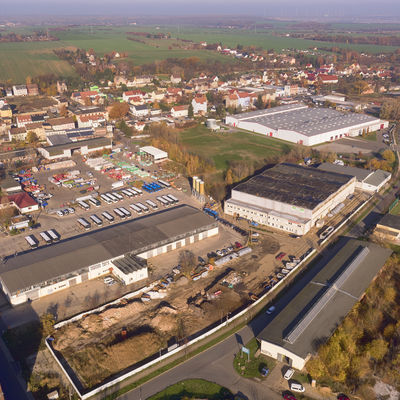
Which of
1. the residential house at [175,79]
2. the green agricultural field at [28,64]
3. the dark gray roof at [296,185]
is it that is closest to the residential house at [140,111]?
the residential house at [175,79]

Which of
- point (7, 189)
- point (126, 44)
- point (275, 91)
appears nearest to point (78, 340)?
point (7, 189)

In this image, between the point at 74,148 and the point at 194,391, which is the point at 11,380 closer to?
the point at 194,391

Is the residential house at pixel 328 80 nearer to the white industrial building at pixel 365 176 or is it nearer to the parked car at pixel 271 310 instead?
the white industrial building at pixel 365 176

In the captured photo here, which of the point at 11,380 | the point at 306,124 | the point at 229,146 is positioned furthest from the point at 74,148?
the point at 11,380

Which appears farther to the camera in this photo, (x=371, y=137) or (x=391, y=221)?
(x=371, y=137)

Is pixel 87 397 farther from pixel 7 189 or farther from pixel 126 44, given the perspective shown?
pixel 126 44
